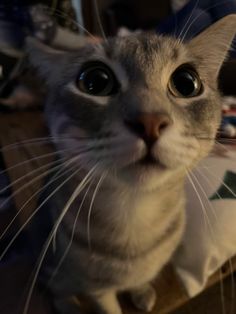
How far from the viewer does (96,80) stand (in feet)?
1.92

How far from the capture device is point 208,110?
62 cm

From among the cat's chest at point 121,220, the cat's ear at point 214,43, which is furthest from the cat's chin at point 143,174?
the cat's ear at point 214,43

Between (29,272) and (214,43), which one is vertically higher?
(214,43)

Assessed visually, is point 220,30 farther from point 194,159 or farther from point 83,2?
point 83,2

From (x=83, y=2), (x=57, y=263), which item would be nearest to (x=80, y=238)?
(x=57, y=263)

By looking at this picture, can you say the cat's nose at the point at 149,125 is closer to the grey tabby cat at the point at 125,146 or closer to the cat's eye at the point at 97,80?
the grey tabby cat at the point at 125,146

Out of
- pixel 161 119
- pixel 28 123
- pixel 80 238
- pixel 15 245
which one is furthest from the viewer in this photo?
pixel 28 123

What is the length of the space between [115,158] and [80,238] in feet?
0.89

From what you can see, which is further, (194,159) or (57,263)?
(57,263)

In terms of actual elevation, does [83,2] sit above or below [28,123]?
above

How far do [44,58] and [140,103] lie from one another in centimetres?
33

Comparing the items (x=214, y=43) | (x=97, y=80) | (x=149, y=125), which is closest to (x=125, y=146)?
(x=149, y=125)

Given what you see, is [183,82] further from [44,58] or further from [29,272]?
[29,272]

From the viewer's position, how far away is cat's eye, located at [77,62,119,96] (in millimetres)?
581
